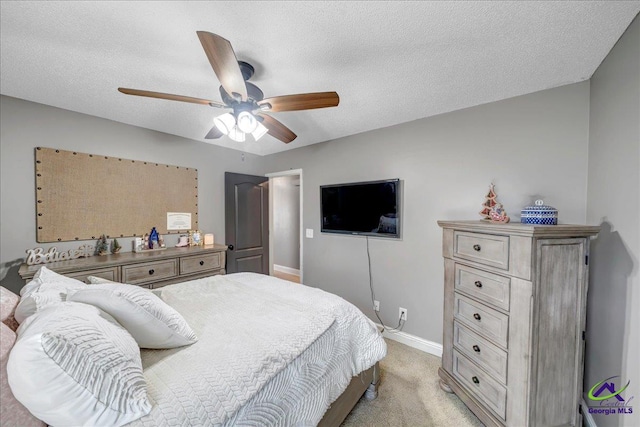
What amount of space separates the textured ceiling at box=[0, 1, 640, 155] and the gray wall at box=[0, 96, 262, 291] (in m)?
0.17

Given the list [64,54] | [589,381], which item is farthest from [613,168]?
[64,54]

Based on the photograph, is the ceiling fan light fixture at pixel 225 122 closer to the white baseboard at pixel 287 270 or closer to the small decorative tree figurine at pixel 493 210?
the small decorative tree figurine at pixel 493 210

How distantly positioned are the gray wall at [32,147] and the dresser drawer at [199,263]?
1.71ft

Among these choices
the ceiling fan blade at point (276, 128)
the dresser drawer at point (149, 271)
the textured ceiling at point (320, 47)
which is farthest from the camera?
the dresser drawer at point (149, 271)

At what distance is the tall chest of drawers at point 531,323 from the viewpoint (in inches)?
49.8

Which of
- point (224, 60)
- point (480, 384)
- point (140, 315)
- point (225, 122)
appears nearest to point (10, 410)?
point (140, 315)

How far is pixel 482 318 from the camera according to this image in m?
1.52

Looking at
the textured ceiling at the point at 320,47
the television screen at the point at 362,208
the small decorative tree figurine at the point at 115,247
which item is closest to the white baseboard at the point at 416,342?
the television screen at the point at 362,208

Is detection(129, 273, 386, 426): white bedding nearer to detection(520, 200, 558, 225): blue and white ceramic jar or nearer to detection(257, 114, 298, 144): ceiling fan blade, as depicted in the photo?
detection(520, 200, 558, 225): blue and white ceramic jar

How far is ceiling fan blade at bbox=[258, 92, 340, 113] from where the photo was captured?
1447 mm

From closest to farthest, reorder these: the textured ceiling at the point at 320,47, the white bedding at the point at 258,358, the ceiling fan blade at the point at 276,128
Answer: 1. the white bedding at the point at 258,358
2. the textured ceiling at the point at 320,47
3. the ceiling fan blade at the point at 276,128

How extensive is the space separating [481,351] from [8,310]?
8.40 ft

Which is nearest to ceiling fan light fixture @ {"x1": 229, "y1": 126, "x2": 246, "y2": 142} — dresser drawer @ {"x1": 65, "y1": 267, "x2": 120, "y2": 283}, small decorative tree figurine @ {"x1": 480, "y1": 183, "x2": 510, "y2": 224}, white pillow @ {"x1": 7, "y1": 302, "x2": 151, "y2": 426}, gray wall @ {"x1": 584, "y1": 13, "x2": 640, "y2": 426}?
white pillow @ {"x1": 7, "y1": 302, "x2": 151, "y2": 426}

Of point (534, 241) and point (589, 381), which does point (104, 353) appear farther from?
point (589, 381)
